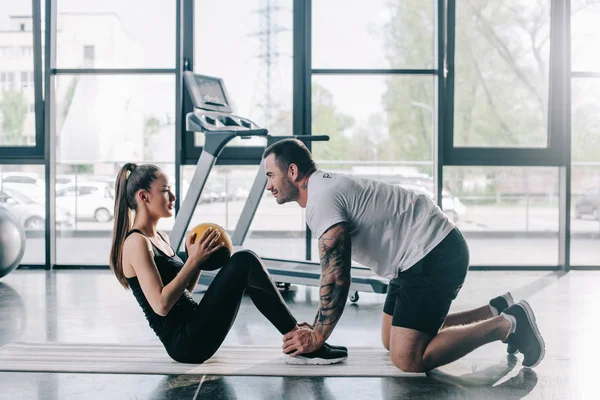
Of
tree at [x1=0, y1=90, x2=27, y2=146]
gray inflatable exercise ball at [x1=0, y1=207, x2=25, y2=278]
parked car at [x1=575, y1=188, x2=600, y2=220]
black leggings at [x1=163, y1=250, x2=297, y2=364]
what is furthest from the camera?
parked car at [x1=575, y1=188, x2=600, y2=220]

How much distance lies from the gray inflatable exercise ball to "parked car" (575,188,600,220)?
14.4 ft

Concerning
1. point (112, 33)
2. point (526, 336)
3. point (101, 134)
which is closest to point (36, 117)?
point (101, 134)

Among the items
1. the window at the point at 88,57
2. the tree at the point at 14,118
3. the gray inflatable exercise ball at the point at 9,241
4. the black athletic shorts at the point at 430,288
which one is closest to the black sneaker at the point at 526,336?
the black athletic shorts at the point at 430,288

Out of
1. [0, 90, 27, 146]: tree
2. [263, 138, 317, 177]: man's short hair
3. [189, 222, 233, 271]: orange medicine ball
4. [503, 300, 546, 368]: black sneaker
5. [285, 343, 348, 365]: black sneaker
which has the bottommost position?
[285, 343, 348, 365]: black sneaker

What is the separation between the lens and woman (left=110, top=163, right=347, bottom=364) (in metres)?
2.38

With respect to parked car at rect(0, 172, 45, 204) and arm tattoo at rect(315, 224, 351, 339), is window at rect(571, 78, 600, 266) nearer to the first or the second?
arm tattoo at rect(315, 224, 351, 339)

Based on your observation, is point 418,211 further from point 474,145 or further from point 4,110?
point 4,110

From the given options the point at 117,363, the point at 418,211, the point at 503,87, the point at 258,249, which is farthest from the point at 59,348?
the point at 503,87

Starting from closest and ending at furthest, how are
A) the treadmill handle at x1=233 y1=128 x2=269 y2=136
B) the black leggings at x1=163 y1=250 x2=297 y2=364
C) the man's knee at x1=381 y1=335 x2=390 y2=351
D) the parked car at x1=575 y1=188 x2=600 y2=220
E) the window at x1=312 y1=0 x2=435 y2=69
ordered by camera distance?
the black leggings at x1=163 y1=250 x2=297 y2=364 < the man's knee at x1=381 y1=335 x2=390 y2=351 < the treadmill handle at x1=233 y1=128 x2=269 y2=136 < the window at x1=312 y1=0 x2=435 y2=69 < the parked car at x1=575 y1=188 x2=600 y2=220

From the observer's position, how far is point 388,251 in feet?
8.15

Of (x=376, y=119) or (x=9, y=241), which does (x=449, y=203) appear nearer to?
(x=376, y=119)

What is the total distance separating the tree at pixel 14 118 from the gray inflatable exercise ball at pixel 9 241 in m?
1.11

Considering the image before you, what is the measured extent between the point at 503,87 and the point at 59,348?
4149 mm

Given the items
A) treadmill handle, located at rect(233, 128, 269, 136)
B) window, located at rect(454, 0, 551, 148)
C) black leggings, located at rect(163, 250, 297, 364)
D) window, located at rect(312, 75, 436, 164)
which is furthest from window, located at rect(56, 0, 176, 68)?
black leggings, located at rect(163, 250, 297, 364)
